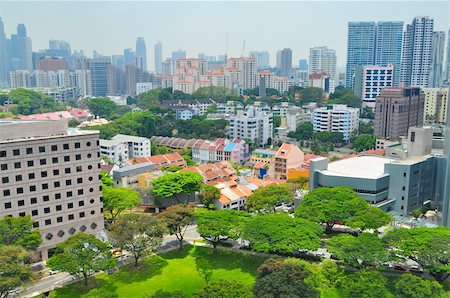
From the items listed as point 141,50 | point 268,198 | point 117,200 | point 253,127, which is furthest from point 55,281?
point 141,50

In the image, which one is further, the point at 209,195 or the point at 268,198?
the point at 209,195

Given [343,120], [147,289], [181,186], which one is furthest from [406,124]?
[147,289]

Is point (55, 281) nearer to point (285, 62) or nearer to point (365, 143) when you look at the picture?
point (365, 143)

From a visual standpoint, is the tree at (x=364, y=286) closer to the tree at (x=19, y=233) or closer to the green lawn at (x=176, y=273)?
the green lawn at (x=176, y=273)

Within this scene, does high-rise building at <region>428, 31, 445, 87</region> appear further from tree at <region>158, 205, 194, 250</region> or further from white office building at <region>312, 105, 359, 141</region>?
tree at <region>158, 205, 194, 250</region>

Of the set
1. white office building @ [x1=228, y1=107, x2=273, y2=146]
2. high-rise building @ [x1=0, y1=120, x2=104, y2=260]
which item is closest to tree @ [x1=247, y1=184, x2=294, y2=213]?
high-rise building @ [x1=0, y1=120, x2=104, y2=260]

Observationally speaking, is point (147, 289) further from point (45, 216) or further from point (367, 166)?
point (367, 166)

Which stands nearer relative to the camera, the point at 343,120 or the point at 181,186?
the point at 181,186
